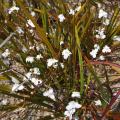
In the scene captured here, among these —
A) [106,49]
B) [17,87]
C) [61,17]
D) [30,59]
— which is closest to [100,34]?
[106,49]

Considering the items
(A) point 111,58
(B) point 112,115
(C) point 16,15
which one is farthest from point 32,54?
(B) point 112,115

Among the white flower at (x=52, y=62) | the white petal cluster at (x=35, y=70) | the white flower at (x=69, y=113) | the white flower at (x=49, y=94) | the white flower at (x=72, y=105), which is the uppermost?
the white flower at (x=52, y=62)

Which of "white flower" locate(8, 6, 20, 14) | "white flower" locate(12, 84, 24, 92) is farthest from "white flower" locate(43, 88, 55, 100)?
"white flower" locate(8, 6, 20, 14)

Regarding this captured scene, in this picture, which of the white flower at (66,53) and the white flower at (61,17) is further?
the white flower at (61,17)

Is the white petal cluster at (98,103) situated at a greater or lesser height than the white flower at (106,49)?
lesser

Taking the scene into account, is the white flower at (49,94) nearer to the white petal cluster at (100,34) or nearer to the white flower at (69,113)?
the white flower at (69,113)

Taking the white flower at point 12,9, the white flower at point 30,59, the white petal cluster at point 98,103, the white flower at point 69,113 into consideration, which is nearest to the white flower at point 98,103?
the white petal cluster at point 98,103

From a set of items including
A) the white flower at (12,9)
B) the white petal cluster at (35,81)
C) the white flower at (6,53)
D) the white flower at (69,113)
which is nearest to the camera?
the white flower at (69,113)

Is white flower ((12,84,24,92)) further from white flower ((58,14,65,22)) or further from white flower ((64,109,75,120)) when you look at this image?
white flower ((58,14,65,22))

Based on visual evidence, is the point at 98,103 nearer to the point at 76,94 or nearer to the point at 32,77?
the point at 76,94

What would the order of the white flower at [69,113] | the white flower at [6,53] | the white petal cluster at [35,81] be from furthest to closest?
the white flower at [6,53] < the white petal cluster at [35,81] < the white flower at [69,113]
